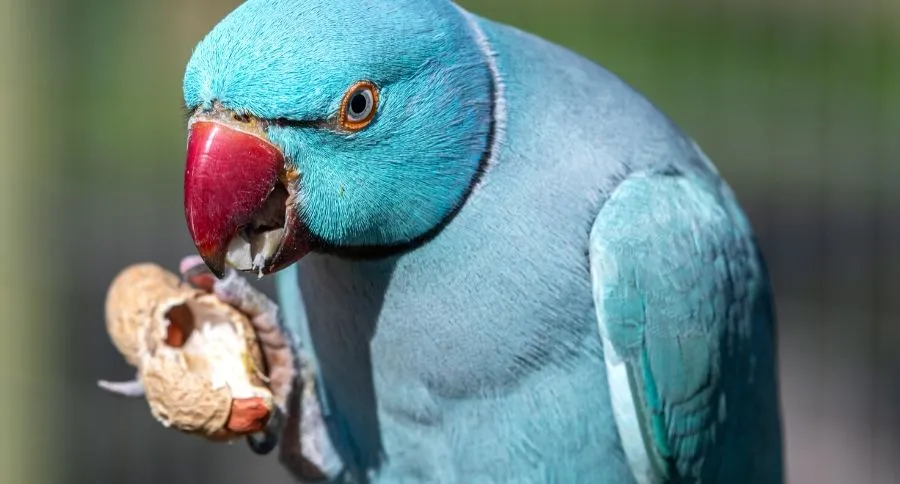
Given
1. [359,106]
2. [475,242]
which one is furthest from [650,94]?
[359,106]

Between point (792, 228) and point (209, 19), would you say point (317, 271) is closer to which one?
point (209, 19)

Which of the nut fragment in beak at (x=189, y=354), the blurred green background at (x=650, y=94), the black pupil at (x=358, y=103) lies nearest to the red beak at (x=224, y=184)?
the black pupil at (x=358, y=103)

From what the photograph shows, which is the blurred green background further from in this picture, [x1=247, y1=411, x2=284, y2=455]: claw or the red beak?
the red beak

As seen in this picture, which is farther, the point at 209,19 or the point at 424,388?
the point at 209,19

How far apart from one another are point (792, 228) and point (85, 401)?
268 centimetres

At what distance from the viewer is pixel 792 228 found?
4617mm

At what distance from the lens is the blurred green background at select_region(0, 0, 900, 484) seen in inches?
142

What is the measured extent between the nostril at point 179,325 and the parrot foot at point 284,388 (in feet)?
0.18

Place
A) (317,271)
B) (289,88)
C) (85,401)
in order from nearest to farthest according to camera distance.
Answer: (289,88), (317,271), (85,401)

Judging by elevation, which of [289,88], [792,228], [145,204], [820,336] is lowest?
[820,336]

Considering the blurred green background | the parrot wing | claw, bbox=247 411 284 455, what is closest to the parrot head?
the parrot wing

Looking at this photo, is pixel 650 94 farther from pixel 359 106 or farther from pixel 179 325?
pixel 359 106

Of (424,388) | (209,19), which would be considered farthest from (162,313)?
(209,19)

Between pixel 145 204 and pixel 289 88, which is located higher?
pixel 289 88
